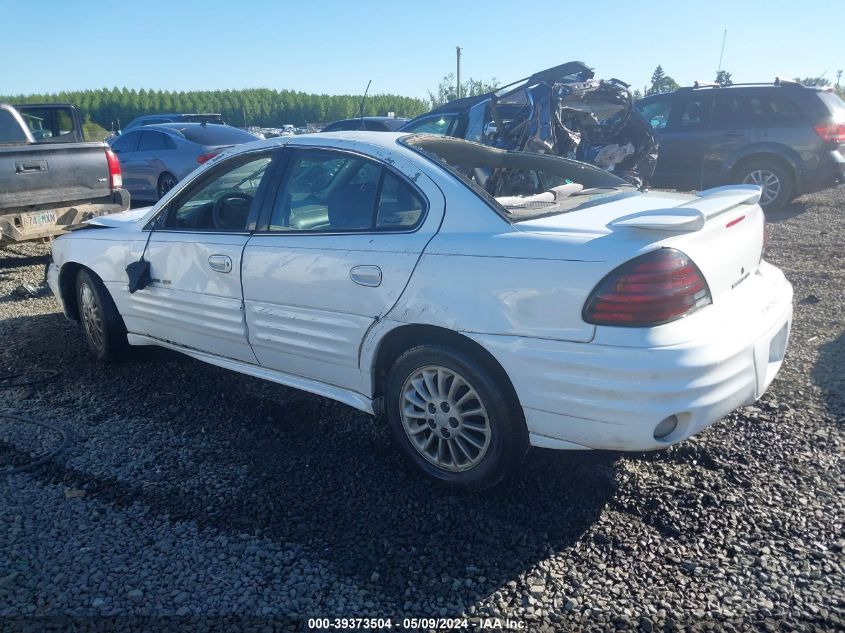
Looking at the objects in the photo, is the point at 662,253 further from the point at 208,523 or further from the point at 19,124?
the point at 19,124

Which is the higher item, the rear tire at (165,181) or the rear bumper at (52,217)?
the rear bumper at (52,217)

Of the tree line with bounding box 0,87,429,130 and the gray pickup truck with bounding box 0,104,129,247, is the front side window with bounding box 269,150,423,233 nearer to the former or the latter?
the gray pickup truck with bounding box 0,104,129,247

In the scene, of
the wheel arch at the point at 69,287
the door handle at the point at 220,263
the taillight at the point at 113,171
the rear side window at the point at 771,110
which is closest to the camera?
the door handle at the point at 220,263

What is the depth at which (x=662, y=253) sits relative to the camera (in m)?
2.76

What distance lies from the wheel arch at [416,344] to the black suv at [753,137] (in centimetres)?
893

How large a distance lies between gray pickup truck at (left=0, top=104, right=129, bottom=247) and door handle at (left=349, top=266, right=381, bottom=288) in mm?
6069

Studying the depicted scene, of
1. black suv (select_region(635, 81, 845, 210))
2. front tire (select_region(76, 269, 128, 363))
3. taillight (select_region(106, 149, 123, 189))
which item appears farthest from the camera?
black suv (select_region(635, 81, 845, 210))

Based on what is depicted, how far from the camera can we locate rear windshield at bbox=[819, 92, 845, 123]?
10.1m

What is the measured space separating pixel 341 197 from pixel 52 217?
19.5ft

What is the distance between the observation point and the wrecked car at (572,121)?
22.9 feet

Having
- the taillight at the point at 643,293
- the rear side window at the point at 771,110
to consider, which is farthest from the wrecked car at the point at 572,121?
the taillight at the point at 643,293

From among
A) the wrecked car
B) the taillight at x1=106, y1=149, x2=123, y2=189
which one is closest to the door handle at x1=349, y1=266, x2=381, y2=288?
the wrecked car

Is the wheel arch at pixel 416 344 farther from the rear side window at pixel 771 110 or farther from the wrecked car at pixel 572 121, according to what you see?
the rear side window at pixel 771 110

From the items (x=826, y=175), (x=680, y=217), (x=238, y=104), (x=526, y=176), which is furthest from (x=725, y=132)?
(x=238, y=104)
